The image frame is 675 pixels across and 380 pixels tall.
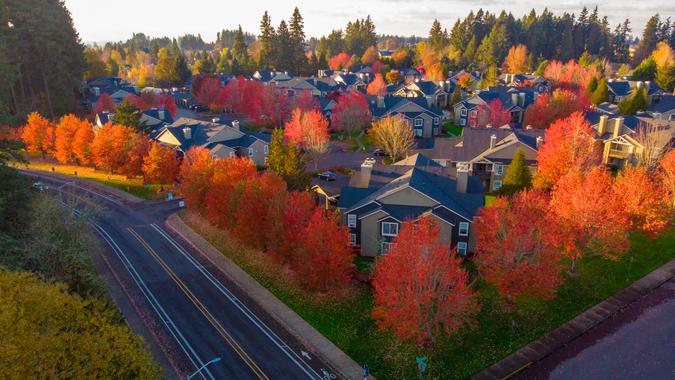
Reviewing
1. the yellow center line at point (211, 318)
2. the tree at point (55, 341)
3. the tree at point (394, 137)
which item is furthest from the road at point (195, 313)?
the tree at point (394, 137)

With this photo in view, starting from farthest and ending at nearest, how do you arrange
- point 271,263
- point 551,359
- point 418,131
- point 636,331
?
point 418,131, point 271,263, point 636,331, point 551,359

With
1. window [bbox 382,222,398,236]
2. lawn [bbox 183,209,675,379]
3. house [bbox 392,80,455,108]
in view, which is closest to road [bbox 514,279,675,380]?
lawn [bbox 183,209,675,379]

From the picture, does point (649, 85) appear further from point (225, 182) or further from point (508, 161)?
point (225, 182)

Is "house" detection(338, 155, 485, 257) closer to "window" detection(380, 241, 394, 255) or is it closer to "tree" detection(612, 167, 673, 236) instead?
"window" detection(380, 241, 394, 255)

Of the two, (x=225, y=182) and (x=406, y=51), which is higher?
(x=406, y=51)

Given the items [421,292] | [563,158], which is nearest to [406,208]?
[421,292]

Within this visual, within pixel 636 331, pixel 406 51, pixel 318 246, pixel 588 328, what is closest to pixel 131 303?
pixel 318 246
